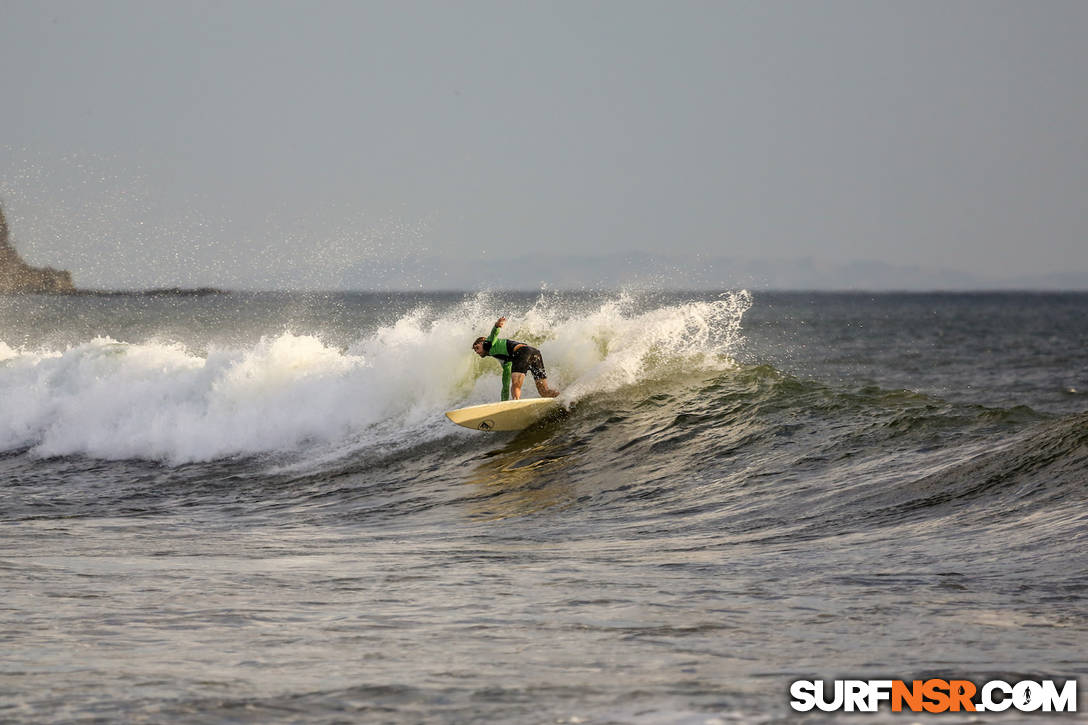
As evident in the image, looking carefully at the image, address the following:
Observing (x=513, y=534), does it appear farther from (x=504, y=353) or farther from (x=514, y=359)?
(x=514, y=359)

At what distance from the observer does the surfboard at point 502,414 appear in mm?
16375

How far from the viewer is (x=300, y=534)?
1115 cm

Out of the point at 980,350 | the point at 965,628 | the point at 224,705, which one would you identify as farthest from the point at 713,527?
the point at 980,350

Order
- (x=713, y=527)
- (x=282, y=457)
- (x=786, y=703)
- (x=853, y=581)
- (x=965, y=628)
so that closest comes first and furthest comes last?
(x=786, y=703)
(x=965, y=628)
(x=853, y=581)
(x=713, y=527)
(x=282, y=457)

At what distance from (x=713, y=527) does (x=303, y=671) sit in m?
5.89

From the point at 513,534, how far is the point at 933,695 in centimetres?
597

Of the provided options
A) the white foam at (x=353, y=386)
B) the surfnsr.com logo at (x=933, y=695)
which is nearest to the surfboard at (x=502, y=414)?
the white foam at (x=353, y=386)

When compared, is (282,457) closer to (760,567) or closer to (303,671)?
(760,567)

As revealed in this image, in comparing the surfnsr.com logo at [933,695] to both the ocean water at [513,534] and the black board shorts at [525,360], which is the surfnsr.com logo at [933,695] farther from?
the black board shorts at [525,360]

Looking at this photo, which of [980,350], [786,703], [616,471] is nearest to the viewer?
[786,703]

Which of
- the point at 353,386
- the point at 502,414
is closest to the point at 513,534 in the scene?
the point at 502,414

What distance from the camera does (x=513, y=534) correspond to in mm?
10594

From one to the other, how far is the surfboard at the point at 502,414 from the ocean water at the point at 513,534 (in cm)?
28

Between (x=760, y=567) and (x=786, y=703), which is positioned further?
(x=760, y=567)
